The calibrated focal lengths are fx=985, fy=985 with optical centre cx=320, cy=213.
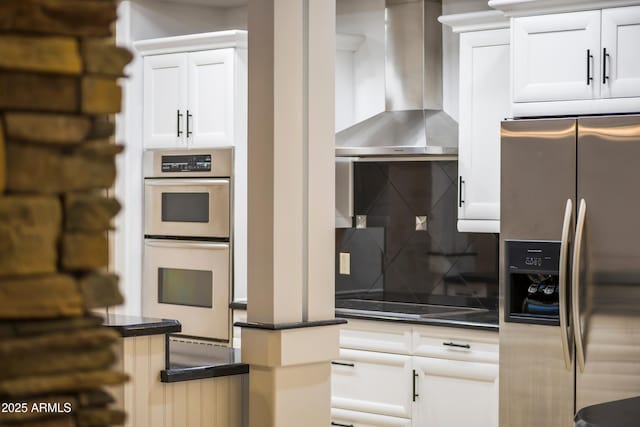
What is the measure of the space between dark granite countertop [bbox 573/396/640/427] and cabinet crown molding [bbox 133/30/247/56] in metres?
3.43

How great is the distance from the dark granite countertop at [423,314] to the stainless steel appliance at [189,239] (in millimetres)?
722

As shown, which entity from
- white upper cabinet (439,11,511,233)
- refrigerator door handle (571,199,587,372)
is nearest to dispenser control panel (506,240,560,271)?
refrigerator door handle (571,199,587,372)

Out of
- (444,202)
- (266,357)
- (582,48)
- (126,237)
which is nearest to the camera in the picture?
(266,357)

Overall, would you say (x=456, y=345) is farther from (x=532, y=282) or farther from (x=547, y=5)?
(x=547, y=5)

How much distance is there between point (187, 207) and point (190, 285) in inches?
17.5

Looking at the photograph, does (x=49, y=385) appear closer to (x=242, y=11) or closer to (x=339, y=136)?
(x=339, y=136)

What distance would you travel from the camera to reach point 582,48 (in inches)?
167

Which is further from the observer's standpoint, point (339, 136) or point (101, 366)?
point (339, 136)

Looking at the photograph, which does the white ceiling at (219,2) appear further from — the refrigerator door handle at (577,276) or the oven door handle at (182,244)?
the refrigerator door handle at (577,276)

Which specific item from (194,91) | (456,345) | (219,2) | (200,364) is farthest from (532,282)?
(219,2)

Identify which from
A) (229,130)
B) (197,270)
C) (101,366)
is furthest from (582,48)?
(101,366)

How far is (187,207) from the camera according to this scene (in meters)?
5.61

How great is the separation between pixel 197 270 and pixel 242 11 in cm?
173

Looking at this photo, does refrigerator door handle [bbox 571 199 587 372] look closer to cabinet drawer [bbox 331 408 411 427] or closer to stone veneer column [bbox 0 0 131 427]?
cabinet drawer [bbox 331 408 411 427]
